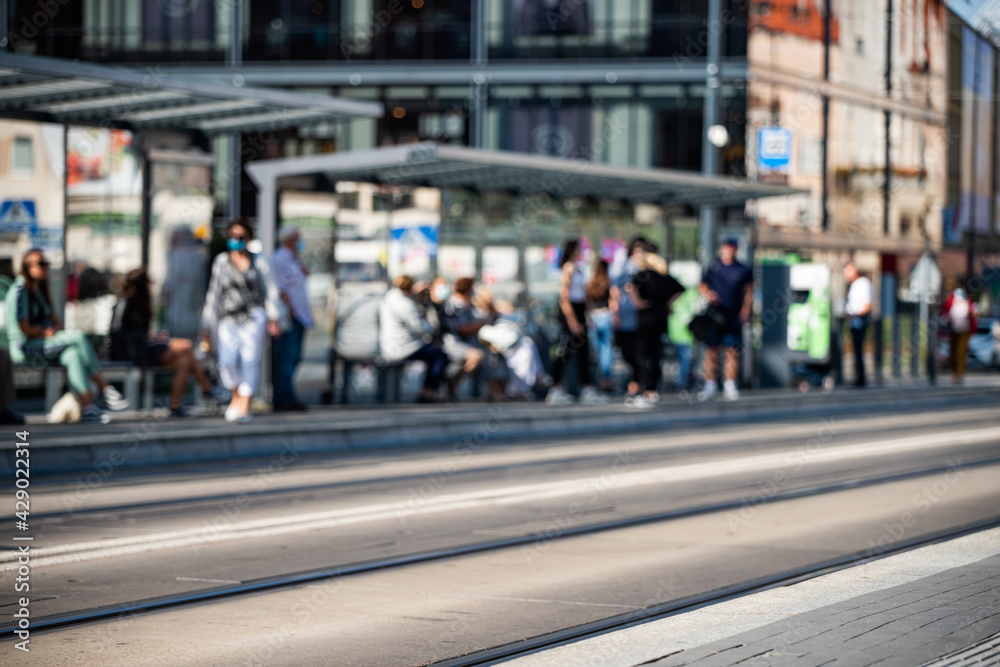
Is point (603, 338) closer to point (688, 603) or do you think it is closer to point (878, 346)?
point (878, 346)

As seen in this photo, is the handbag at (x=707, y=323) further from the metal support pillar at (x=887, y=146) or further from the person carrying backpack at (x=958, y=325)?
the metal support pillar at (x=887, y=146)

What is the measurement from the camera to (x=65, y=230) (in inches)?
581

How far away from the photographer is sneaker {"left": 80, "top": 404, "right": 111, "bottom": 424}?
13734 mm

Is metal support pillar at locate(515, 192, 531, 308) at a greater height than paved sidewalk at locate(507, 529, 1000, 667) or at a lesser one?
greater

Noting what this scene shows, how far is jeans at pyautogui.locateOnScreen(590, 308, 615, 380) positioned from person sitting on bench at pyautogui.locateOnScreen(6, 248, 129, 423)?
7.48 m

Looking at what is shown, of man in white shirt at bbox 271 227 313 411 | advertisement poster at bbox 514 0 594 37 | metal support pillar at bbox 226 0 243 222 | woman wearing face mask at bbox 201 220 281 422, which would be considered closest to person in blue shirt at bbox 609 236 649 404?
man in white shirt at bbox 271 227 313 411

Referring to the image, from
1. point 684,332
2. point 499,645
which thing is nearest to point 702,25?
point 684,332

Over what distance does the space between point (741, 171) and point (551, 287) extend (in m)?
18.0

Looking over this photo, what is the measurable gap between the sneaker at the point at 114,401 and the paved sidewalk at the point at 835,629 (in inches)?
364

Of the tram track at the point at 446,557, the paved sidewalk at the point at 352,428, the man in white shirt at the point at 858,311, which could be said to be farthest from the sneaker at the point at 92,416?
the man in white shirt at the point at 858,311

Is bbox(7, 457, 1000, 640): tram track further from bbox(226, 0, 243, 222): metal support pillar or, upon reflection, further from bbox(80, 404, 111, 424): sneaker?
bbox(226, 0, 243, 222): metal support pillar

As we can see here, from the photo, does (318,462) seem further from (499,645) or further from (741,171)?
(741,171)

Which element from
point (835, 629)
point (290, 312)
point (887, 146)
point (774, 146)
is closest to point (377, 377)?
point (290, 312)

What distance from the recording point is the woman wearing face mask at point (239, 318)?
14.0 meters
